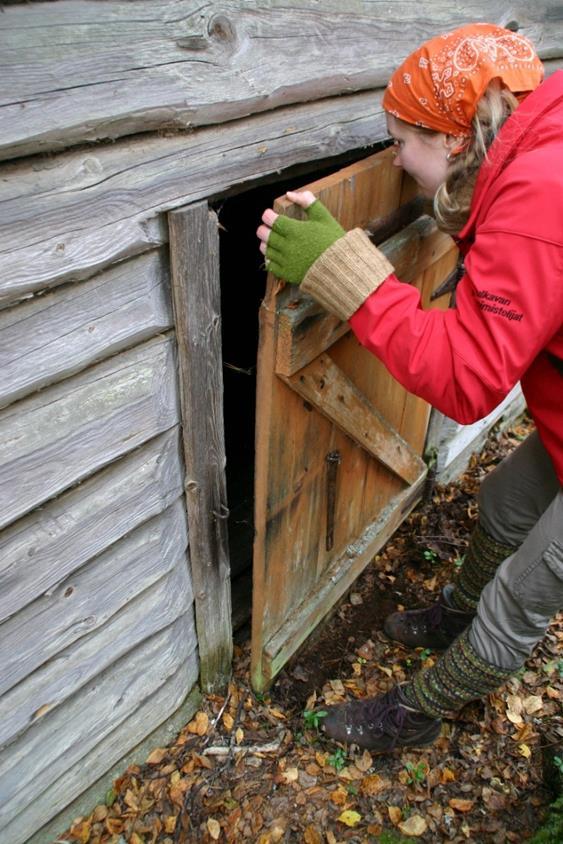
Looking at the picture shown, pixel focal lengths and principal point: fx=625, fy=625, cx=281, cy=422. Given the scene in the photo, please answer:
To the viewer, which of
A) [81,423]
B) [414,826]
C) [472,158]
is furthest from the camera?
[414,826]

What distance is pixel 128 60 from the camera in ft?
4.37

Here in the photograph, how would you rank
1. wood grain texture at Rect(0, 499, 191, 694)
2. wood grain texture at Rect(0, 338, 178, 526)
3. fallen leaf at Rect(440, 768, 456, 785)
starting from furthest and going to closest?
fallen leaf at Rect(440, 768, 456, 785), wood grain texture at Rect(0, 499, 191, 694), wood grain texture at Rect(0, 338, 178, 526)

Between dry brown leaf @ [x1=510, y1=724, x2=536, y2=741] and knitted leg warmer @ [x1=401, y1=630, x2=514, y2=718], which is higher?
knitted leg warmer @ [x1=401, y1=630, x2=514, y2=718]

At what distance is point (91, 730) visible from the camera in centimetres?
229

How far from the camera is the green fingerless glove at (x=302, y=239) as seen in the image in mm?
1665

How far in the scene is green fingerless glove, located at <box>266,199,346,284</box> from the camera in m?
1.67

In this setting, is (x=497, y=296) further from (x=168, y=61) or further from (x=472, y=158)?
(x=168, y=61)

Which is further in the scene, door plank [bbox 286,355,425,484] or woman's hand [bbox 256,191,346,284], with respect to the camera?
door plank [bbox 286,355,425,484]

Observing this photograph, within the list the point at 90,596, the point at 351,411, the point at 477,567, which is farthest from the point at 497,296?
the point at 477,567

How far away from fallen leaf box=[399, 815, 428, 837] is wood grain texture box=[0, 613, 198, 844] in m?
1.09

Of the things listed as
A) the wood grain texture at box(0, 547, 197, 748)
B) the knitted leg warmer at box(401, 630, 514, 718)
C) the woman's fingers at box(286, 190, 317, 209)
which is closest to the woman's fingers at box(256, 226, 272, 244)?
the woman's fingers at box(286, 190, 317, 209)

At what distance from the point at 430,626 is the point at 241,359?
2319mm

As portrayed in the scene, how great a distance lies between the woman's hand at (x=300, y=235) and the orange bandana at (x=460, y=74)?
0.41 m

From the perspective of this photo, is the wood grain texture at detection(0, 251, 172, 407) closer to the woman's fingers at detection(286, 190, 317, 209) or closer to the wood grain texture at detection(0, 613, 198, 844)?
the woman's fingers at detection(286, 190, 317, 209)
